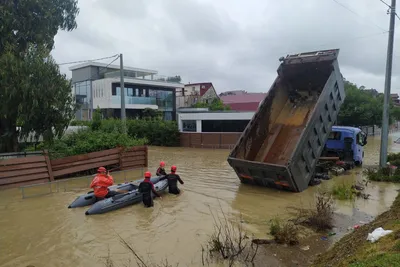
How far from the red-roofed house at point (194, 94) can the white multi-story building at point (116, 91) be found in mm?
5303

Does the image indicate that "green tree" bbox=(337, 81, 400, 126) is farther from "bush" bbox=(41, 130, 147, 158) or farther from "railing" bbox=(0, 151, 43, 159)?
"railing" bbox=(0, 151, 43, 159)

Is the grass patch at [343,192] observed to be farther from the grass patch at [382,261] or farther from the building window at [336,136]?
the grass patch at [382,261]

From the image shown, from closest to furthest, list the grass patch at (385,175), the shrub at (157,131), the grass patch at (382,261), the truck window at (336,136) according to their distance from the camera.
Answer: the grass patch at (382,261), the grass patch at (385,175), the truck window at (336,136), the shrub at (157,131)

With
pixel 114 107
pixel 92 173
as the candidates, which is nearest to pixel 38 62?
pixel 92 173

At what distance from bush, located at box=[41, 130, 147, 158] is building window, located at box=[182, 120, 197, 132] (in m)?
15.1

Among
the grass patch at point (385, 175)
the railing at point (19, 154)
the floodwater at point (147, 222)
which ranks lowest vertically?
the floodwater at point (147, 222)

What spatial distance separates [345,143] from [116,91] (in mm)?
28098

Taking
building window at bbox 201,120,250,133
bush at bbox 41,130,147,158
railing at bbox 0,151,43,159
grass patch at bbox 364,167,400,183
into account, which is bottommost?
grass patch at bbox 364,167,400,183

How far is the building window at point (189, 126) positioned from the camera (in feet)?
107

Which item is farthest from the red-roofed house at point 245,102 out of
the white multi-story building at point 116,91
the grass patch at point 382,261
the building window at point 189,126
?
the grass patch at point 382,261

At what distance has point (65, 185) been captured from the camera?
1343 centimetres

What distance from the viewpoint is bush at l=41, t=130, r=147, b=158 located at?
1546 cm

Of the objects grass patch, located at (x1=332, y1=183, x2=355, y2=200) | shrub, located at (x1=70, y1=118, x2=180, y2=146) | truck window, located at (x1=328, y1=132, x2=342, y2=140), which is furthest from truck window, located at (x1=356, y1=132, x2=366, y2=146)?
shrub, located at (x1=70, y1=118, x2=180, y2=146)

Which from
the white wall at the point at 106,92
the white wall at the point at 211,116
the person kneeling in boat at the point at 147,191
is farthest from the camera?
the white wall at the point at 106,92
